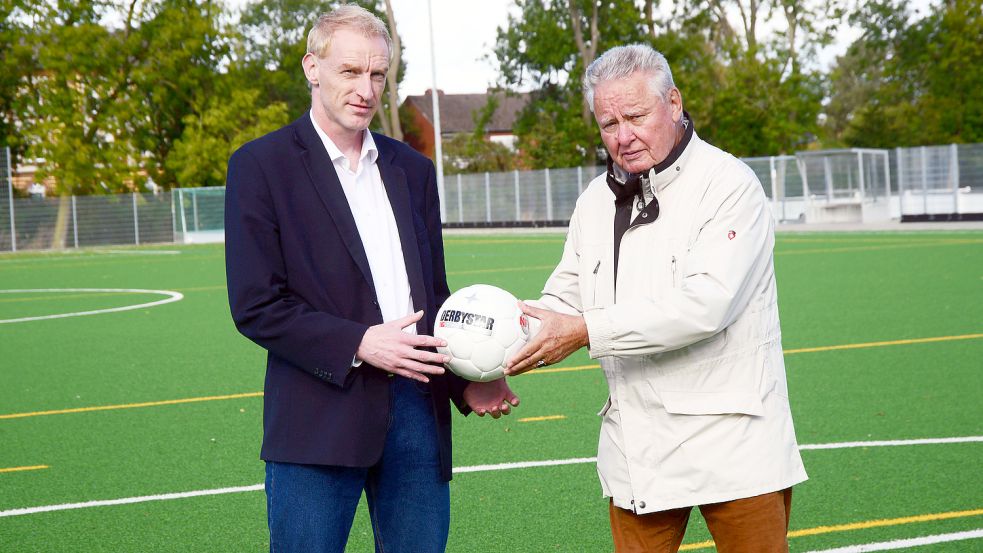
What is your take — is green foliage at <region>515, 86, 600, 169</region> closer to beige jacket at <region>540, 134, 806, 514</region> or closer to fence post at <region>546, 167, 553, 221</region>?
fence post at <region>546, 167, 553, 221</region>

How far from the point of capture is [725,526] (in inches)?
132

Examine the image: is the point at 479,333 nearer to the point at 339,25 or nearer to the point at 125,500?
the point at 339,25

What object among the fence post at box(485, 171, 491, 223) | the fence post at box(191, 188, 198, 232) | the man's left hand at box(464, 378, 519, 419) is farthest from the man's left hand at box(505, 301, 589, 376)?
the fence post at box(485, 171, 491, 223)

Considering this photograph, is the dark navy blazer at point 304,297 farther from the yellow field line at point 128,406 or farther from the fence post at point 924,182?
the fence post at point 924,182

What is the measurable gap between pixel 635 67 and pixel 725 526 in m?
1.36

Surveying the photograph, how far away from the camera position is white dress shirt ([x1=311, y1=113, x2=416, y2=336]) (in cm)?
332

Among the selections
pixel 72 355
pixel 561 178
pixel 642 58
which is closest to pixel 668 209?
pixel 642 58

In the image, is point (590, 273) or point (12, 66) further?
point (12, 66)

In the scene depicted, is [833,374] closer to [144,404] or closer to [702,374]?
[144,404]

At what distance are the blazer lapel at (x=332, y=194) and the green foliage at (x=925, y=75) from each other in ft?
152

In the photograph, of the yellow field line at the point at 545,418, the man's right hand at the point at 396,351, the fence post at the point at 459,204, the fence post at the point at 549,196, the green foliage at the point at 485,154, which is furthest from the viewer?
the green foliage at the point at 485,154

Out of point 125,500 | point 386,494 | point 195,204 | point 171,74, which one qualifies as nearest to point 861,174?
point 195,204

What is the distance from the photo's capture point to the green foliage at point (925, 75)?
45438 millimetres

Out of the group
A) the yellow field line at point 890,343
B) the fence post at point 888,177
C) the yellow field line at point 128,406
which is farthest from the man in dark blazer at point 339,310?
the fence post at point 888,177
